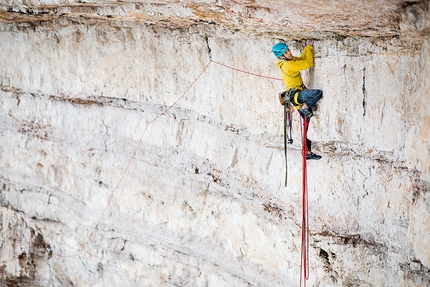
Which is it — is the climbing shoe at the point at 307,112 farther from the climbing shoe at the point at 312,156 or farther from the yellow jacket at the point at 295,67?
the climbing shoe at the point at 312,156

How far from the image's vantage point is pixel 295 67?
4.96 meters

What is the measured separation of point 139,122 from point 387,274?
330 centimetres

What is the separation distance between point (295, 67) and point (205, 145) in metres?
1.84

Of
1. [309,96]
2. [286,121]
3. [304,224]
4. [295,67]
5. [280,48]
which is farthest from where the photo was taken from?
[304,224]

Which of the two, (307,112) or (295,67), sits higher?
(295,67)

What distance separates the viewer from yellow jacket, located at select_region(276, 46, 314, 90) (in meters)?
4.97

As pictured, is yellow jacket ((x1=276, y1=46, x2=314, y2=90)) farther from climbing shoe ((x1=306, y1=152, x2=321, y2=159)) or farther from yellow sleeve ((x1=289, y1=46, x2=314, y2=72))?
climbing shoe ((x1=306, y1=152, x2=321, y2=159))

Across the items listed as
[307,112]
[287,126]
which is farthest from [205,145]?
[307,112]

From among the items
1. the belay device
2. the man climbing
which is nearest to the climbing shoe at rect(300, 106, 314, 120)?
the man climbing

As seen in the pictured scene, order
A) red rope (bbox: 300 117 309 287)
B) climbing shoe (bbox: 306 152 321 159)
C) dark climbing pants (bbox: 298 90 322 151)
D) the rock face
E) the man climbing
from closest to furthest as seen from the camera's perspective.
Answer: the rock face → the man climbing → dark climbing pants (bbox: 298 90 322 151) → red rope (bbox: 300 117 309 287) → climbing shoe (bbox: 306 152 321 159)

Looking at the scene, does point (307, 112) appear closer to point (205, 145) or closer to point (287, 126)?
point (287, 126)

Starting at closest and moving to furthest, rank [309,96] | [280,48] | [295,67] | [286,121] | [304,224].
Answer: [280,48] → [295,67] → [309,96] → [286,121] → [304,224]

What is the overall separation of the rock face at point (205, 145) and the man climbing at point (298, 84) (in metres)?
0.13

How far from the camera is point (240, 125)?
6.14m
